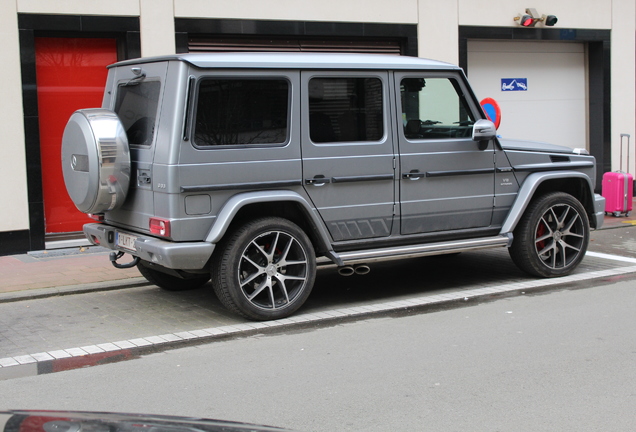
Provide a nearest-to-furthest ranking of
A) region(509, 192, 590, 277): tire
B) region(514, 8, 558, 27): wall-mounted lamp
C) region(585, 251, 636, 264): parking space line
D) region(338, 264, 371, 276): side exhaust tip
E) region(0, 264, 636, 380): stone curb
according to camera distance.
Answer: region(0, 264, 636, 380): stone curb
region(338, 264, 371, 276): side exhaust tip
region(509, 192, 590, 277): tire
region(585, 251, 636, 264): parking space line
region(514, 8, 558, 27): wall-mounted lamp

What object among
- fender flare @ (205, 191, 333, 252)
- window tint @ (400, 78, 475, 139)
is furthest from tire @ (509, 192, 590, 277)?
fender flare @ (205, 191, 333, 252)

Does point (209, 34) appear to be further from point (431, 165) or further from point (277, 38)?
point (431, 165)

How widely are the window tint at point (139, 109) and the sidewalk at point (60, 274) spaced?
1596 mm

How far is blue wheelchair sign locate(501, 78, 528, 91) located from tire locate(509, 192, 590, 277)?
7.12 metres

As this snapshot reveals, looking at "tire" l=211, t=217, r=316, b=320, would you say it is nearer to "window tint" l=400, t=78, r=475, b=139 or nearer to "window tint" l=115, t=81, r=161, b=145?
"window tint" l=115, t=81, r=161, b=145

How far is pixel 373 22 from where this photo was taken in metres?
13.1

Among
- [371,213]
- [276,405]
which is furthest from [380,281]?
[276,405]

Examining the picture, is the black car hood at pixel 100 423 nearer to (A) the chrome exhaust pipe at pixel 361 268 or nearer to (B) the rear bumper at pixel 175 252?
(B) the rear bumper at pixel 175 252

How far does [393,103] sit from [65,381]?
12.6ft

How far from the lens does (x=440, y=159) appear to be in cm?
761

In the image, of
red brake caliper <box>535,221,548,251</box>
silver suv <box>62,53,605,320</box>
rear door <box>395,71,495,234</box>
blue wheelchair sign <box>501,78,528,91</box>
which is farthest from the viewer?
blue wheelchair sign <box>501,78,528,91</box>

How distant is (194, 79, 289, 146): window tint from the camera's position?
660cm

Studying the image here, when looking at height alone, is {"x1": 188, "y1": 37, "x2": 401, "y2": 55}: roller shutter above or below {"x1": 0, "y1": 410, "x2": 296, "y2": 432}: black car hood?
above

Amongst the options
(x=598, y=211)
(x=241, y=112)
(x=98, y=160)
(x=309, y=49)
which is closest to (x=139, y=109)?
(x=98, y=160)
